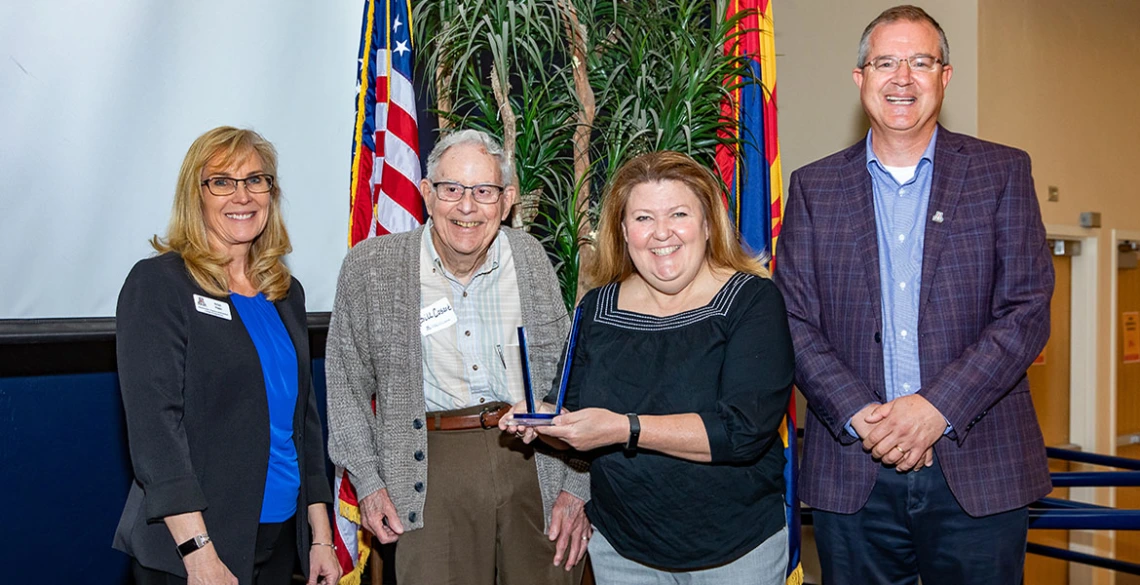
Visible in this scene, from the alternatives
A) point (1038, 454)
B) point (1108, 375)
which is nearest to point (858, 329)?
point (1038, 454)

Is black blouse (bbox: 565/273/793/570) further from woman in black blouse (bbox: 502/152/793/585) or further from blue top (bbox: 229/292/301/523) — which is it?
blue top (bbox: 229/292/301/523)

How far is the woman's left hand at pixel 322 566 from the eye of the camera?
235cm

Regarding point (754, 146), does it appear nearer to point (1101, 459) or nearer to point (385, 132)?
point (385, 132)

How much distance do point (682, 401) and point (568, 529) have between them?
661mm

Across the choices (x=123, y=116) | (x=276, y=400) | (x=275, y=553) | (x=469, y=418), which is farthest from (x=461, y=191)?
(x=123, y=116)

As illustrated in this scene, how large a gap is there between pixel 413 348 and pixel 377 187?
1218 millimetres

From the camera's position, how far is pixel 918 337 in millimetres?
2160

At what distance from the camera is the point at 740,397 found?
1833mm

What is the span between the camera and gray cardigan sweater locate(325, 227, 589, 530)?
230 cm

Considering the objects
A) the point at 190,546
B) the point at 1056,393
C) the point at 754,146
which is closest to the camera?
the point at 190,546

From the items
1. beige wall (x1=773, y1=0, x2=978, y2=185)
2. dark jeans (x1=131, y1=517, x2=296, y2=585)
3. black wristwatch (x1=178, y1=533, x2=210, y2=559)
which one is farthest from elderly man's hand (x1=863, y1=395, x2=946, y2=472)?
beige wall (x1=773, y1=0, x2=978, y2=185)

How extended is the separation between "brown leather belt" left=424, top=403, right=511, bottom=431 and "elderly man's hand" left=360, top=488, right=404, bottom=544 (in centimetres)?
21

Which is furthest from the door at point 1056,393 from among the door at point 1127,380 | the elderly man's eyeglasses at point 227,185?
the elderly man's eyeglasses at point 227,185

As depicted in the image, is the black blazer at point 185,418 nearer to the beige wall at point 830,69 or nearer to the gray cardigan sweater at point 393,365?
the gray cardigan sweater at point 393,365
